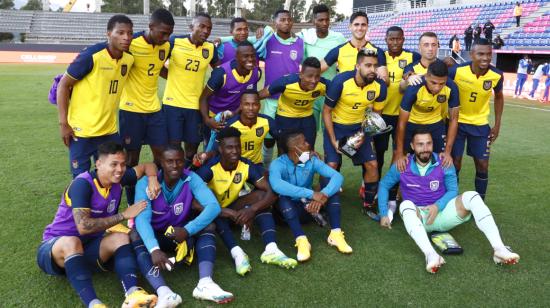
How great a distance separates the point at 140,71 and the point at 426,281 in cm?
351

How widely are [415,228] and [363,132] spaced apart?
1.34 meters

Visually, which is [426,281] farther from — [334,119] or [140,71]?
[140,71]

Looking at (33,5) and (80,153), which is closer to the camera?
(80,153)

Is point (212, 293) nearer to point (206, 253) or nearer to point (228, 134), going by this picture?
point (206, 253)

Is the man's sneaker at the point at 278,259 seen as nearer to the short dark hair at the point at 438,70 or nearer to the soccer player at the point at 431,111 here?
the soccer player at the point at 431,111

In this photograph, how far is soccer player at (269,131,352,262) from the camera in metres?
4.20

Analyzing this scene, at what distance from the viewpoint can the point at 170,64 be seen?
5098mm

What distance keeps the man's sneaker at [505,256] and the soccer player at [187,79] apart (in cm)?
339

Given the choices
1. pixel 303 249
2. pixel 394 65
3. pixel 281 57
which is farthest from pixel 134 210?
pixel 394 65

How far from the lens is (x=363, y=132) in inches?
196

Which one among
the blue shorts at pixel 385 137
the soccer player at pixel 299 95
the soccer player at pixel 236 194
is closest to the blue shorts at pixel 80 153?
the soccer player at pixel 236 194

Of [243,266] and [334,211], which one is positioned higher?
[334,211]

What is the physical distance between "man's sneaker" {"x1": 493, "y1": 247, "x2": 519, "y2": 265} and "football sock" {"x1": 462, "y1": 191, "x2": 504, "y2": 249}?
52 millimetres

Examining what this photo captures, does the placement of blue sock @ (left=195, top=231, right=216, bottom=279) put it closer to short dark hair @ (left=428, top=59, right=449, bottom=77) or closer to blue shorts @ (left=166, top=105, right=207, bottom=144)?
blue shorts @ (left=166, top=105, right=207, bottom=144)
